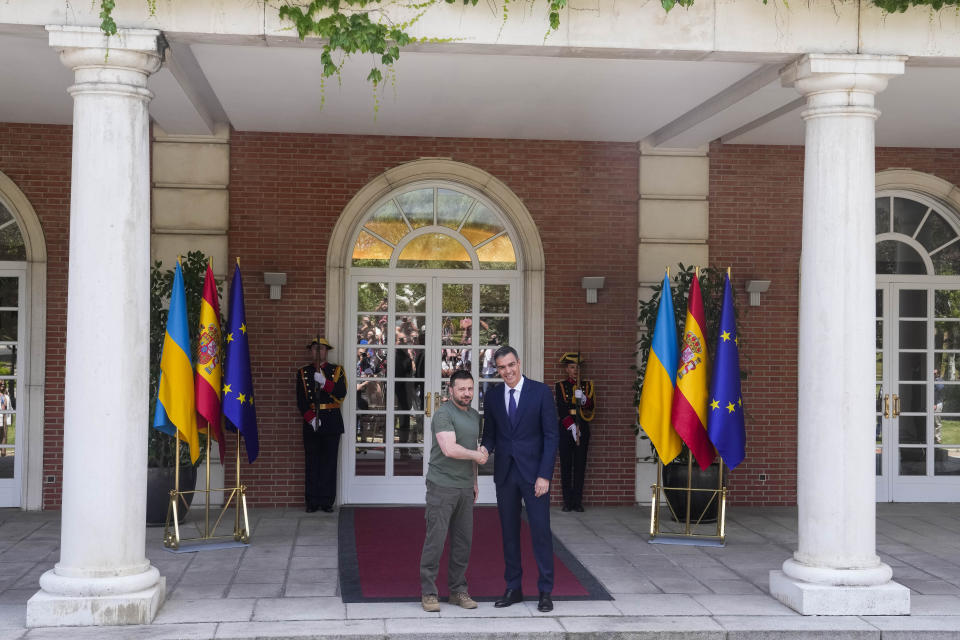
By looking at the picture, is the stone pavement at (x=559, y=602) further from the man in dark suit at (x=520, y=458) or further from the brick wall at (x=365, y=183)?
the brick wall at (x=365, y=183)

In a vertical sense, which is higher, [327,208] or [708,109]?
[708,109]

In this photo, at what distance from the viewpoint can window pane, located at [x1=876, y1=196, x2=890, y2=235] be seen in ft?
35.0

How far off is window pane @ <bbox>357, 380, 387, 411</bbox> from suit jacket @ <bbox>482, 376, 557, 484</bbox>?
4.18m

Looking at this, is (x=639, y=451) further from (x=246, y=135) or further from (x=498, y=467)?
(x=246, y=135)

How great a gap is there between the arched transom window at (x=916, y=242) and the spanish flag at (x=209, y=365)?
6745mm

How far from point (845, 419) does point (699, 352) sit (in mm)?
1919

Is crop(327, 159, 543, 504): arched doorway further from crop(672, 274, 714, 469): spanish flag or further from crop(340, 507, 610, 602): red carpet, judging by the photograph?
crop(672, 274, 714, 469): spanish flag

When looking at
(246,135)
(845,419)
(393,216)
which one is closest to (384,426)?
(393,216)

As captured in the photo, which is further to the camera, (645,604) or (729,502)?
(729,502)

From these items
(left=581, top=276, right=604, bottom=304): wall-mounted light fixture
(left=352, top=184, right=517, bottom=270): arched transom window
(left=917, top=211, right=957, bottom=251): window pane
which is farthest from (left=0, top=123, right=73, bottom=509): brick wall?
(left=917, top=211, right=957, bottom=251): window pane

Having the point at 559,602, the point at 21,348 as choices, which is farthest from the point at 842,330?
the point at 21,348

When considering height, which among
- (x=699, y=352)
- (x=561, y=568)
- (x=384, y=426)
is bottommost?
(x=561, y=568)

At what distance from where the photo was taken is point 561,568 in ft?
24.2

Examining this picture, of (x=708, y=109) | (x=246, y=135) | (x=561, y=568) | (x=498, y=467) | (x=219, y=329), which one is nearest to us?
(x=498, y=467)
